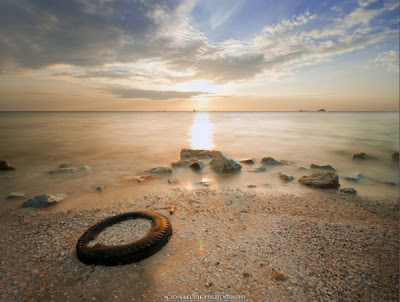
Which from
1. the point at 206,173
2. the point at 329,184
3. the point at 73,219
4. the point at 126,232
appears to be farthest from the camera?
the point at 206,173

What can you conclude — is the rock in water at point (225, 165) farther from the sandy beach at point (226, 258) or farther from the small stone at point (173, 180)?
the sandy beach at point (226, 258)

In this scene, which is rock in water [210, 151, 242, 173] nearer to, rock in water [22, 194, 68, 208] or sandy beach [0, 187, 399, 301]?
sandy beach [0, 187, 399, 301]

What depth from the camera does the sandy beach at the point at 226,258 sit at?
3119 millimetres

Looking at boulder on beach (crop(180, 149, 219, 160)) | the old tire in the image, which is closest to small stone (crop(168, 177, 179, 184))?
boulder on beach (crop(180, 149, 219, 160))

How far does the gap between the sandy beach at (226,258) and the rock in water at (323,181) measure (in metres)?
1.55

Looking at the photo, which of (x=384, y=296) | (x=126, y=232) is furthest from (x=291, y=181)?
(x=126, y=232)

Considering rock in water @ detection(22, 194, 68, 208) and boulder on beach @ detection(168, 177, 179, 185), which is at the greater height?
rock in water @ detection(22, 194, 68, 208)

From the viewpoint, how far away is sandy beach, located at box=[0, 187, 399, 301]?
3119 millimetres

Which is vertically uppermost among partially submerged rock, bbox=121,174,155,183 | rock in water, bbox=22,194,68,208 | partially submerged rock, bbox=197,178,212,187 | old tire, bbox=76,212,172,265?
old tire, bbox=76,212,172,265

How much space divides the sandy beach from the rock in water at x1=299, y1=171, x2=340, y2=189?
1.55 m

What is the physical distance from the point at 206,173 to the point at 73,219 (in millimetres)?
5806

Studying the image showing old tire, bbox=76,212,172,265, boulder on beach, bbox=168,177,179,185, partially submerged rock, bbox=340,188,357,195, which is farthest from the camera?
boulder on beach, bbox=168,177,179,185

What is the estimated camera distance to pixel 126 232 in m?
4.39

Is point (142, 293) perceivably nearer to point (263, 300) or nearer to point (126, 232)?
point (126, 232)
